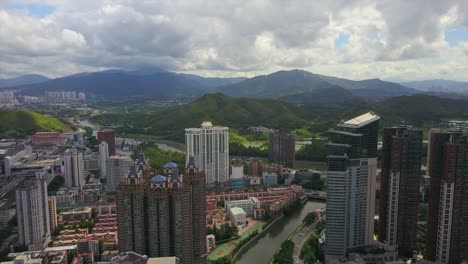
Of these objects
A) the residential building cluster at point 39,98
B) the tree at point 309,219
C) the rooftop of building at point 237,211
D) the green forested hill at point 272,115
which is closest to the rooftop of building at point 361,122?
the tree at point 309,219

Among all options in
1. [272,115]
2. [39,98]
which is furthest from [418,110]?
[39,98]

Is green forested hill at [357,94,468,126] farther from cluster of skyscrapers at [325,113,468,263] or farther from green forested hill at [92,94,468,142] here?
cluster of skyscrapers at [325,113,468,263]

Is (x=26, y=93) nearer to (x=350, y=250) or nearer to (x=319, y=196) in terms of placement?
(x=319, y=196)

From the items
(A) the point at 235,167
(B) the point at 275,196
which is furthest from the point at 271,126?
(B) the point at 275,196

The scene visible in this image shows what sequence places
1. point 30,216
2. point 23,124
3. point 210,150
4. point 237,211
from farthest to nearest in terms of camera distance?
point 23,124 → point 210,150 → point 237,211 → point 30,216

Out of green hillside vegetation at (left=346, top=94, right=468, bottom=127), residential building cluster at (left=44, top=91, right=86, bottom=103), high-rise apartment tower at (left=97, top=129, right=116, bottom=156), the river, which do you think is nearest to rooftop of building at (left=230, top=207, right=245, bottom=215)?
the river

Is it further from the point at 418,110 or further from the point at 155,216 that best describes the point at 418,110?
the point at 155,216
